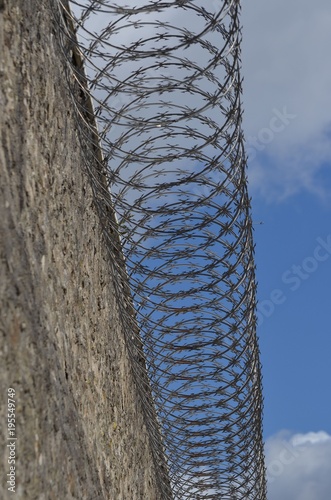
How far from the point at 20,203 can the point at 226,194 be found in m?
1.82

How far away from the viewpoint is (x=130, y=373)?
6.16m

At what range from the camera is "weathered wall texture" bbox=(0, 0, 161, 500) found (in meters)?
3.59

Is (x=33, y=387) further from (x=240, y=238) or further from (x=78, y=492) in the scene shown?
(x=240, y=238)

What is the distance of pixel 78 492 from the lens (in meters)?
4.43

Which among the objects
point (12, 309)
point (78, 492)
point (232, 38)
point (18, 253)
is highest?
point (232, 38)

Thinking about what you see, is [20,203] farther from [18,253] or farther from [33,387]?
[33,387]

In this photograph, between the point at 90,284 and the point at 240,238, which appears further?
the point at 240,238

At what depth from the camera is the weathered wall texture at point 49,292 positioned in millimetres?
3586

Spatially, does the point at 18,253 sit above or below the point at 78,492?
above

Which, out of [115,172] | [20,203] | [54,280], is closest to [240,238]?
[115,172]

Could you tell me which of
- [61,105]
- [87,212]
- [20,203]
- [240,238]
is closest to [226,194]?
[240,238]

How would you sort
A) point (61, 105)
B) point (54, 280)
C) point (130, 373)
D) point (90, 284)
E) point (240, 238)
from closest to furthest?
1. point (54, 280)
2. point (61, 105)
3. point (90, 284)
4. point (240, 238)
5. point (130, 373)

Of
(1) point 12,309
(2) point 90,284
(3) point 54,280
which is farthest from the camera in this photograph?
(2) point 90,284

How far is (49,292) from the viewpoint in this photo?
4137 millimetres
